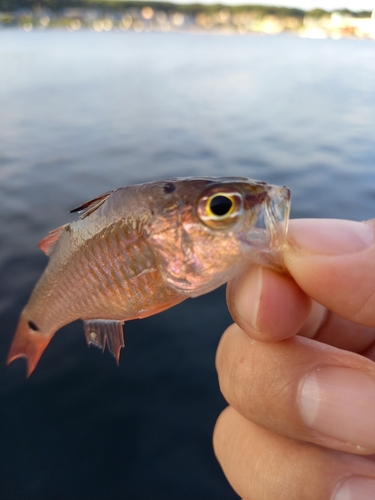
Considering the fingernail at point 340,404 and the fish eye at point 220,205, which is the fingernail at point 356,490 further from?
the fish eye at point 220,205

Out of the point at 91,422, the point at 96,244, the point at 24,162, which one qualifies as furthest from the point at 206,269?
the point at 24,162

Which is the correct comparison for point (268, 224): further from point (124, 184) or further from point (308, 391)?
point (124, 184)

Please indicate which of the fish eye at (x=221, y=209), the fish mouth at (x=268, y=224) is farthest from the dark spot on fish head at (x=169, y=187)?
the fish mouth at (x=268, y=224)

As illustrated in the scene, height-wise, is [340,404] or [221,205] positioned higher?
[221,205]

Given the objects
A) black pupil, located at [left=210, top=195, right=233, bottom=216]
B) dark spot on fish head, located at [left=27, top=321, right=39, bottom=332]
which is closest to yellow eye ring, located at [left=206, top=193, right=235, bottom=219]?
black pupil, located at [left=210, top=195, right=233, bottom=216]

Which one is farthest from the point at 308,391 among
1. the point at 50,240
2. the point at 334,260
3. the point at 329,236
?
the point at 50,240

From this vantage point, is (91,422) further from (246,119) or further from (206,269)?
(246,119)

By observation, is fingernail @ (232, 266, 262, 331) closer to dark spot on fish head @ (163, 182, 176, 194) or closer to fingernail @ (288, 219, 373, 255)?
fingernail @ (288, 219, 373, 255)
